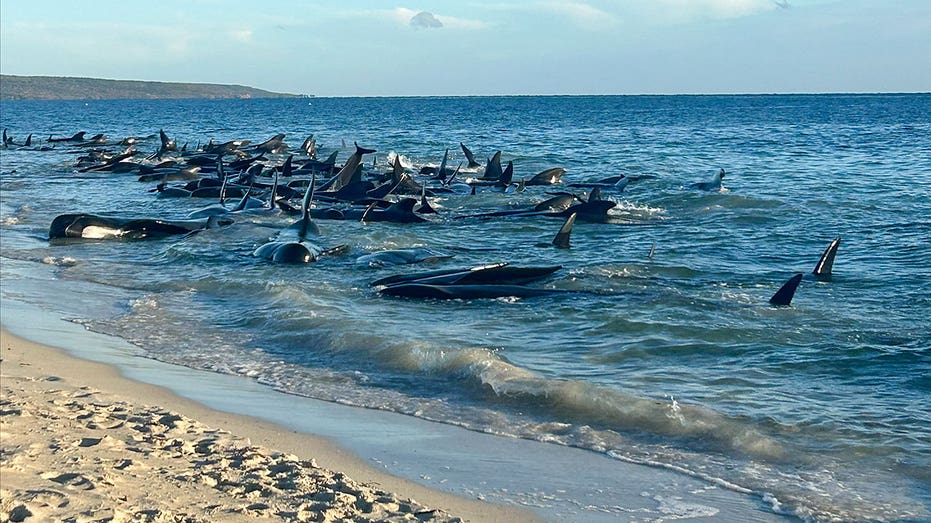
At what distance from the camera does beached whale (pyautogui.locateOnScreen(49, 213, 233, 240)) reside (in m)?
16.4

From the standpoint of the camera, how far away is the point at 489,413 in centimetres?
743

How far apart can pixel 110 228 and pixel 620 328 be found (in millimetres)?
9856

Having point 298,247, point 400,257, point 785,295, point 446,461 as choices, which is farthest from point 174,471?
point 298,247

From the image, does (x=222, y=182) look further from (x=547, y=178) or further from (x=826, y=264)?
(x=826, y=264)

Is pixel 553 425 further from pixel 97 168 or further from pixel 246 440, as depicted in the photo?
pixel 97 168

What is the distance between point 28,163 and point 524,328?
100 feet

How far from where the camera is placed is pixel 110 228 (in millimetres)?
16719

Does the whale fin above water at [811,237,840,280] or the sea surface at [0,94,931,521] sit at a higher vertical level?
the whale fin above water at [811,237,840,280]

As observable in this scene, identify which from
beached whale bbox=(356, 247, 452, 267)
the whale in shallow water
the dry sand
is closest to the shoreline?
the dry sand

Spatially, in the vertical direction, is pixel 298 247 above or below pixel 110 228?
above

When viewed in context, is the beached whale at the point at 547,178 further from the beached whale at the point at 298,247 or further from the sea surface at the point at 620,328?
the beached whale at the point at 298,247

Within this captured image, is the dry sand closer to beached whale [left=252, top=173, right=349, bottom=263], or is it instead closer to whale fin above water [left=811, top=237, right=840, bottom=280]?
beached whale [left=252, top=173, right=349, bottom=263]

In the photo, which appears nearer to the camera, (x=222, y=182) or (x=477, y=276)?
(x=477, y=276)

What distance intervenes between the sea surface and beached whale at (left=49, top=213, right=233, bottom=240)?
330mm
